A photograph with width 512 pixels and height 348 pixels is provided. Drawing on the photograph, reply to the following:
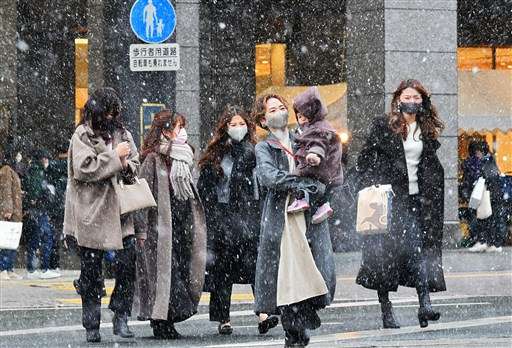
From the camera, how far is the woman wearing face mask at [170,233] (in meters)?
11.0

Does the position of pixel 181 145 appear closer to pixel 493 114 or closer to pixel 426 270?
pixel 426 270

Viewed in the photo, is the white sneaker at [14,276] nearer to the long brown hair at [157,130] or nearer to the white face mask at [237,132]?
the long brown hair at [157,130]

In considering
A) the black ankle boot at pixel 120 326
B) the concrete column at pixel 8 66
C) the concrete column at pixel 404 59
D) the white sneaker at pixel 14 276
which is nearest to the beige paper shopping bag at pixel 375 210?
the black ankle boot at pixel 120 326

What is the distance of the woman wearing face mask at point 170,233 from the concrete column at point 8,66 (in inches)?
486

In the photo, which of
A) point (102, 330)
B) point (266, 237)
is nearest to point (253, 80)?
point (102, 330)

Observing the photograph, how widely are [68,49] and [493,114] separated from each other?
25.6ft

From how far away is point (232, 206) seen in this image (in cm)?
1155

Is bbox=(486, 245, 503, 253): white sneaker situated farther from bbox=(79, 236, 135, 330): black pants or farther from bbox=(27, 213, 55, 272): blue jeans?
bbox=(79, 236, 135, 330): black pants

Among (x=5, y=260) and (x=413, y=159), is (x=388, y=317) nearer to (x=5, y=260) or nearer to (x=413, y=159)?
(x=413, y=159)

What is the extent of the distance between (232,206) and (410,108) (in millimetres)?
1679

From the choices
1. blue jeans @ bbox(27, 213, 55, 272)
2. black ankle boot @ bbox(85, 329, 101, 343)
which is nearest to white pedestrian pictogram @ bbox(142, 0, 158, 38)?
blue jeans @ bbox(27, 213, 55, 272)

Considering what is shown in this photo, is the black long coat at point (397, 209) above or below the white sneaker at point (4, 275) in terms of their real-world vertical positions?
above

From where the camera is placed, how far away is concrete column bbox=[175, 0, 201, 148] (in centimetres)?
2025

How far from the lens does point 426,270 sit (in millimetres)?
11172
